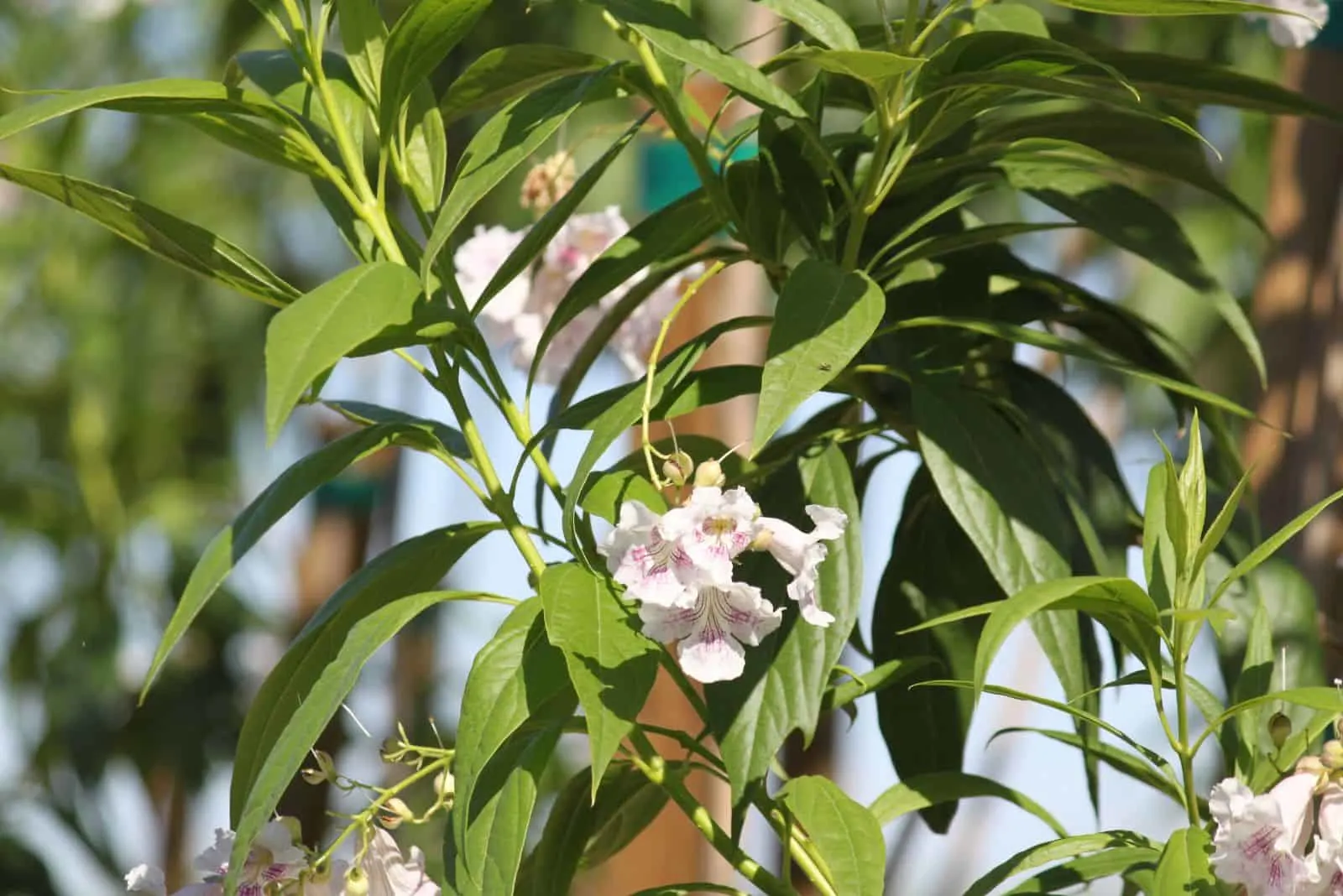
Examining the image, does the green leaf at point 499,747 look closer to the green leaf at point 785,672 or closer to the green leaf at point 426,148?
the green leaf at point 785,672

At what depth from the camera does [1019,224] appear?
0.73 meters

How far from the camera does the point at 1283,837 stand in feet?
1.76

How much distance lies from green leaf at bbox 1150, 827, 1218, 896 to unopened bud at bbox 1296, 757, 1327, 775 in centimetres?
4

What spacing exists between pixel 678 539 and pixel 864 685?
16 centimetres

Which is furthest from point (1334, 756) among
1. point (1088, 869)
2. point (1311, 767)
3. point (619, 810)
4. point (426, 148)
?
point (426, 148)

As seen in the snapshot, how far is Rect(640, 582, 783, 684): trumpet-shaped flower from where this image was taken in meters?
0.57

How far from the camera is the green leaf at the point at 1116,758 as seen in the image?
69 centimetres

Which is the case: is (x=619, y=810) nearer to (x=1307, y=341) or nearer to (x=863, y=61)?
(x=863, y=61)

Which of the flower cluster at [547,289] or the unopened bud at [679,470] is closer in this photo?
the unopened bud at [679,470]

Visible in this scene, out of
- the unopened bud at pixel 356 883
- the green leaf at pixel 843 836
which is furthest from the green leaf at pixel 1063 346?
the unopened bud at pixel 356 883

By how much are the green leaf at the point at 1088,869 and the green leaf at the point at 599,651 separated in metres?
0.19

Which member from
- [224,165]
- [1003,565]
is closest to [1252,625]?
[1003,565]

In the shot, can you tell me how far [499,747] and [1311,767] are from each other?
29cm

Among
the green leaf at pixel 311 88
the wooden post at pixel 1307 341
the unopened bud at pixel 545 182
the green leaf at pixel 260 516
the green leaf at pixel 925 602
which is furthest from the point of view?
the wooden post at pixel 1307 341
